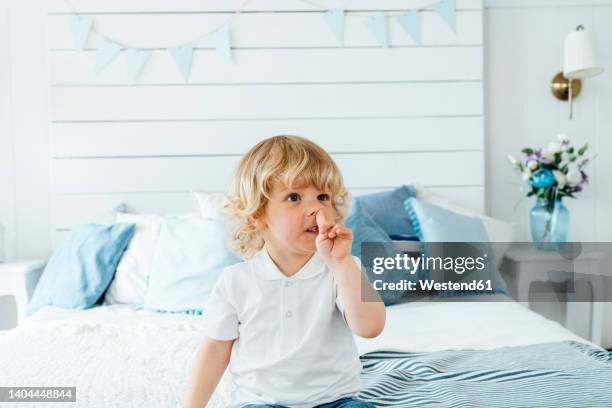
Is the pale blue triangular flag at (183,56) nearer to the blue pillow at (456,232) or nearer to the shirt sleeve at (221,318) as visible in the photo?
the blue pillow at (456,232)

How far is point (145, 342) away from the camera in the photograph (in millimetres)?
1658

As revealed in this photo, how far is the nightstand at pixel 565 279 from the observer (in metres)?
2.50

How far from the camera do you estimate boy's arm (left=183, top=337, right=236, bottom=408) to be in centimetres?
107

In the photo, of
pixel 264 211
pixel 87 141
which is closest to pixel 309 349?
pixel 264 211

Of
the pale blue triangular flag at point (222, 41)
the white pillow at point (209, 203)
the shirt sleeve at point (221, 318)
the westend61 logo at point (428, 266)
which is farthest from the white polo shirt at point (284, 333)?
the pale blue triangular flag at point (222, 41)

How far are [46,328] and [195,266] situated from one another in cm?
52

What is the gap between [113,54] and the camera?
263cm

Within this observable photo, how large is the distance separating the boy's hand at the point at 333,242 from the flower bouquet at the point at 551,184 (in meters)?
1.83

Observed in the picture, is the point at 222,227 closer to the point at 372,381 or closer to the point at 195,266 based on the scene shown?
the point at 195,266

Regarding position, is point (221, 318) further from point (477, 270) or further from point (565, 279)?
point (565, 279)

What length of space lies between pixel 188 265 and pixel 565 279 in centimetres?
154

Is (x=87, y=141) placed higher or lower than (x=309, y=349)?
higher

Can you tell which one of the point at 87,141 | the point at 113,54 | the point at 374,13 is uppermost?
the point at 374,13

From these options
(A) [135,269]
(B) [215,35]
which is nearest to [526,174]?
(B) [215,35]
